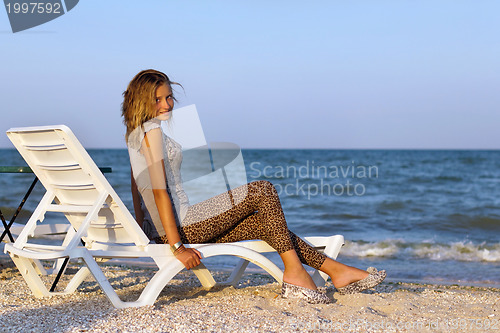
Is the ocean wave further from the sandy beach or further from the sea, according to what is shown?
the sandy beach

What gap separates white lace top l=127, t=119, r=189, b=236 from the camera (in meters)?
3.29

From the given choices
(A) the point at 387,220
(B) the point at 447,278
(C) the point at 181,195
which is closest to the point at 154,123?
(C) the point at 181,195

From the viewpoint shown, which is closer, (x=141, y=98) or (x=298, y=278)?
(x=141, y=98)

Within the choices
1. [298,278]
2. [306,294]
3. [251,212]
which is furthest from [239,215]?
[306,294]

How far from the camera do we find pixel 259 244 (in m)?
3.67

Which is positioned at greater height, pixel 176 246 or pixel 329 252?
pixel 176 246

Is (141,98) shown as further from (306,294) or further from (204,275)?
(306,294)

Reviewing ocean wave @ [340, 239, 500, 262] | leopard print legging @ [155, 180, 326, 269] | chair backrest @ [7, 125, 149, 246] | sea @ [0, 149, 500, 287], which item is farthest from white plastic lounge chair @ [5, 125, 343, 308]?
ocean wave @ [340, 239, 500, 262]

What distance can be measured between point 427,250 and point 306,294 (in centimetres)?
468

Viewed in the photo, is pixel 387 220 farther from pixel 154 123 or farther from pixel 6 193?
pixel 6 193

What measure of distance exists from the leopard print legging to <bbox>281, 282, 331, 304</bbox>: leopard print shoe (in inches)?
10.0

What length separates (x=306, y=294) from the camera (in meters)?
3.46

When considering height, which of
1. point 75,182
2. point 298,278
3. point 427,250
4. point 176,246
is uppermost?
point 75,182

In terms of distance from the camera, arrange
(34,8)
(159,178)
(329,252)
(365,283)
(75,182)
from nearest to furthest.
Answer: (159,178) → (75,182) → (365,283) → (329,252) → (34,8)
